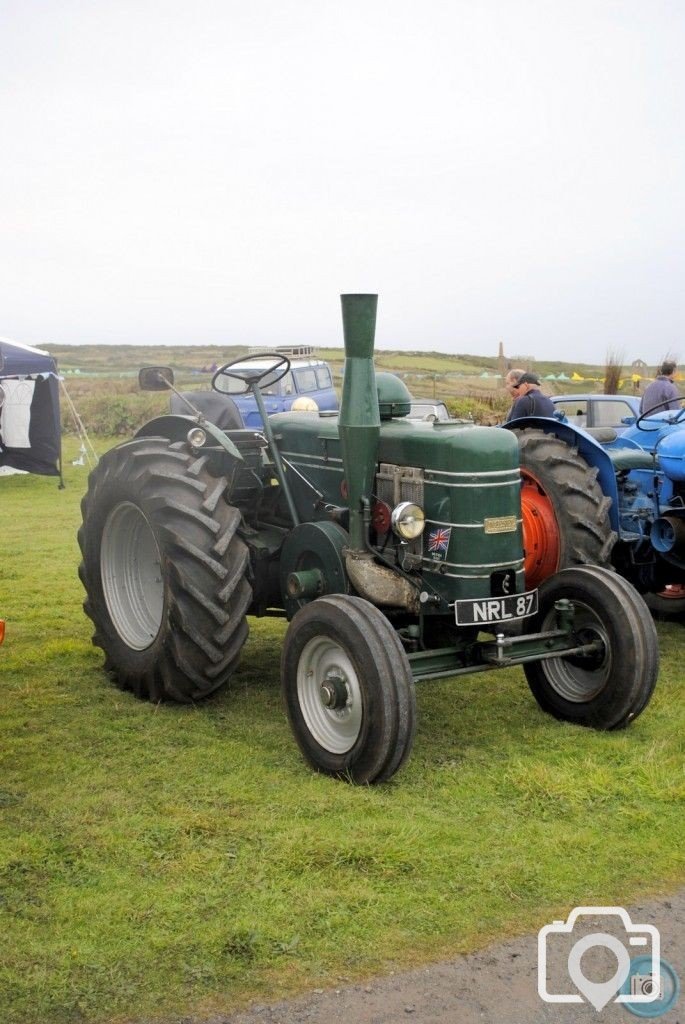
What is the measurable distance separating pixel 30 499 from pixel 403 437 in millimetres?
12139

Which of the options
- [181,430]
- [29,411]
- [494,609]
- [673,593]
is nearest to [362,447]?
[494,609]

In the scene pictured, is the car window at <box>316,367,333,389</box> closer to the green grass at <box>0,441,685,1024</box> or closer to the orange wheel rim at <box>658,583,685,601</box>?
the orange wheel rim at <box>658,583,685,601</box>

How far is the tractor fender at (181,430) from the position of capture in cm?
612

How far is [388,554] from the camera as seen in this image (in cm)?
543

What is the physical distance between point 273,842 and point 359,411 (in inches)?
83.2

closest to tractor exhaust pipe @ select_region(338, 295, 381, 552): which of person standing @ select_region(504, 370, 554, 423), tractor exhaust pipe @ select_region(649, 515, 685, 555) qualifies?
tractor exhaust pipe @ select_region(649, 515, 685, 555)

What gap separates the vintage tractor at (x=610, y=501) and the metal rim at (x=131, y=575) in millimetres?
2230

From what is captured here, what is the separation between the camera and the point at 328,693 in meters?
4.86

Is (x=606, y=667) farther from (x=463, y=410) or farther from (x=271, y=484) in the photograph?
(x=463, y=410)

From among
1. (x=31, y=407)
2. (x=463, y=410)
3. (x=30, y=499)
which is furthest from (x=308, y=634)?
(x=463, y=410)

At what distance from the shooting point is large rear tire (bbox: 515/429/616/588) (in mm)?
6586

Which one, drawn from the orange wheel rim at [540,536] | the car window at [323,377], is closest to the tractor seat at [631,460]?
the orange wheel rim at [540,536]

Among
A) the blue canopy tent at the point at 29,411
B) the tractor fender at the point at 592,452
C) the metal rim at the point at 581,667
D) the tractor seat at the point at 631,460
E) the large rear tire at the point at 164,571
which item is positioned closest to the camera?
the metal rim at the point at 581,667

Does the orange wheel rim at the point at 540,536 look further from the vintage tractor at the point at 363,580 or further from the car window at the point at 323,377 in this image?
the car window at the point at 323,377
